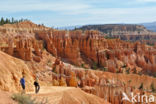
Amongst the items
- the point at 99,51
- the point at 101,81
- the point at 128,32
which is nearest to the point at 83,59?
the point at 99,51

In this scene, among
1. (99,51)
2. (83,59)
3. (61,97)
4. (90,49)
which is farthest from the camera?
(99,51)

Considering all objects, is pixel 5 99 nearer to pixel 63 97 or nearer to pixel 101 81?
pixel 63 97

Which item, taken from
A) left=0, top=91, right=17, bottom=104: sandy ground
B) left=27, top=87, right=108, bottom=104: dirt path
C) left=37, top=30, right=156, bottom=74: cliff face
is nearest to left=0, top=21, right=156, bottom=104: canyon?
left=37, top=30, right=156, bottom=74: cliff face

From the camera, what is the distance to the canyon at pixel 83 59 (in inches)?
1406

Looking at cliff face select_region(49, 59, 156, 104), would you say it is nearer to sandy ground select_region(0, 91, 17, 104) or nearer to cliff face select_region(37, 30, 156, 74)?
cliff face select_region(37, 30, 156, 74)

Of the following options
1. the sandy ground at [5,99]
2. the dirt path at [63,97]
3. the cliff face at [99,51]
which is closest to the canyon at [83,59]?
the cliff face at [99,51]

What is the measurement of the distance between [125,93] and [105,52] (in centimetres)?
3028

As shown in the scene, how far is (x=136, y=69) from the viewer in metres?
60.3

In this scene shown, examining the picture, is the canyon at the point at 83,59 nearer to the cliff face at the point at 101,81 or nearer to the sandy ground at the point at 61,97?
the cliff face at the point at 101,81

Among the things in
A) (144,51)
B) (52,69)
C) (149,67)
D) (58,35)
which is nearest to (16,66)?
(52,69)

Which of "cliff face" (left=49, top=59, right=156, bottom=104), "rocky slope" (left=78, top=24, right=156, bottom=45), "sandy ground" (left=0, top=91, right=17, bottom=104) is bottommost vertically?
"cliff face" (left=49, top=59, right=156, bottom=104)

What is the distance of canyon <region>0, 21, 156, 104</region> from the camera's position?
35719 millimetres

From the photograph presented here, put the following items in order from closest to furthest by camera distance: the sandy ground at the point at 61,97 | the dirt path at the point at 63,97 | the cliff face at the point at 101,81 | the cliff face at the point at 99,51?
the sandy ground at the point at 61,97 < the dirt path at the point at 63,97 < the cliff face at the point at 101,81 < the cliff face at the point at 99,51

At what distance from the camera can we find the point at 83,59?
59.6m
